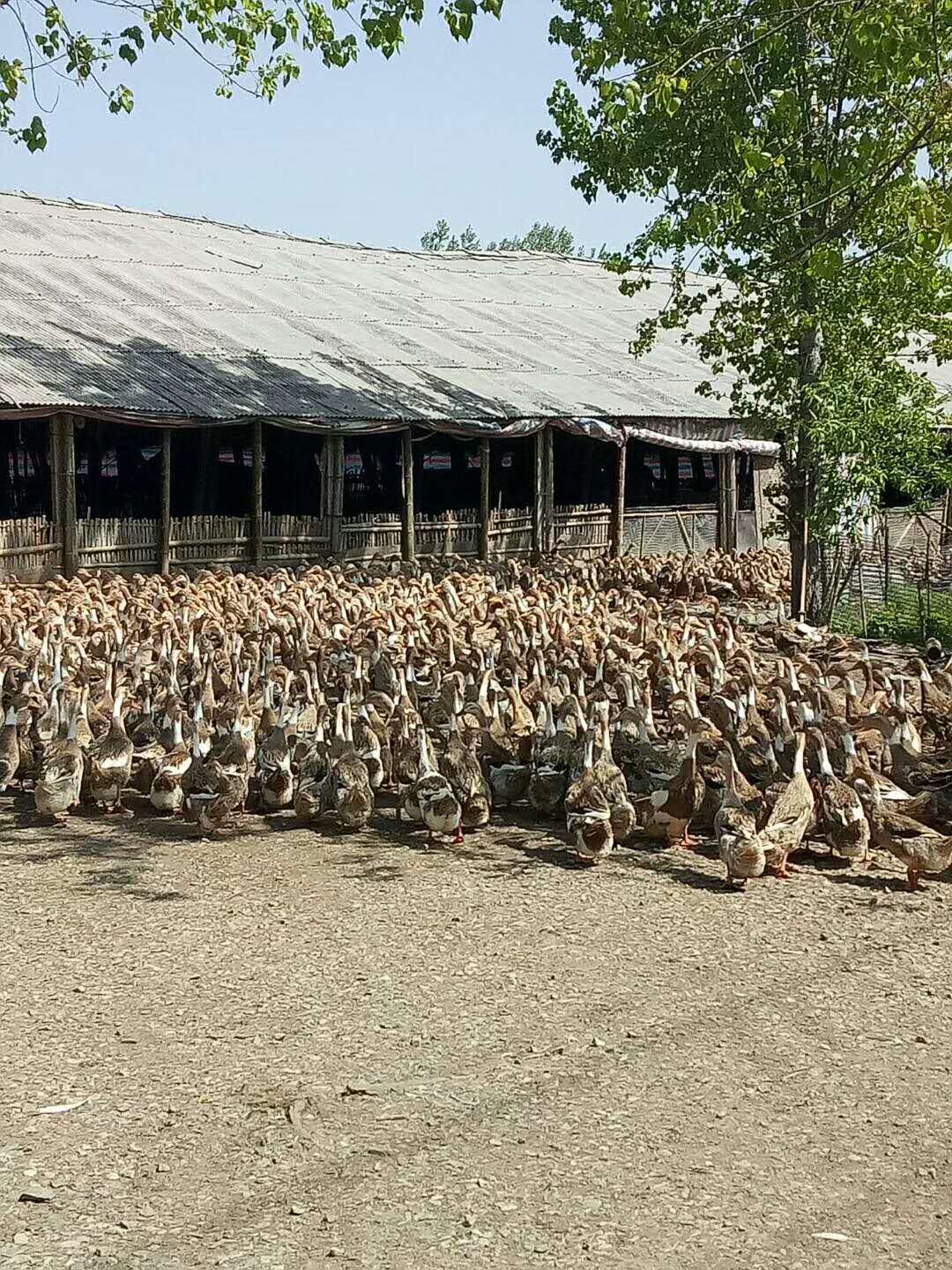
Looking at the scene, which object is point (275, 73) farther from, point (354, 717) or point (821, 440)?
point (354, 717)

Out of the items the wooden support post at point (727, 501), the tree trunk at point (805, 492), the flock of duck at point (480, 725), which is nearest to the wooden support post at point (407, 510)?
the tree trunk at point (805, 492)

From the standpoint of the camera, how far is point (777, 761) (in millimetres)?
9203

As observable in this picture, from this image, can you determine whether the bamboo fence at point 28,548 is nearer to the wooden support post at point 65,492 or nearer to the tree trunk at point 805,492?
the wooden support post at point 65,492

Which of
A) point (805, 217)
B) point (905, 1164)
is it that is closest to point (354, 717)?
point (905, 1164)

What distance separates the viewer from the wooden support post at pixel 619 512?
2517 centimetres

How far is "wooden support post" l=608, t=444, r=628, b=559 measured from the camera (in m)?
25.2

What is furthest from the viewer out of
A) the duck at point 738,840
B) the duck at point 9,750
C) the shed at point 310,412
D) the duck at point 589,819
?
the shed at point 310,412

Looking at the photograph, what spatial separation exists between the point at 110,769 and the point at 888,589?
11779 millimetres

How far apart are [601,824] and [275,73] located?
Answer: 10.3m

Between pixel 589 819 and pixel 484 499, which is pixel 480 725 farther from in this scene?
pixel 484 499

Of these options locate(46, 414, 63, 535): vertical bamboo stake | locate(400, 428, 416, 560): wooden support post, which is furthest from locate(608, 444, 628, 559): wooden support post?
locate(46, 414, 63, 535): vertical bamboo stake

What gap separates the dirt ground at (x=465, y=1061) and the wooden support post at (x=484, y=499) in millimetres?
15597

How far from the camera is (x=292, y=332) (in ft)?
81.9

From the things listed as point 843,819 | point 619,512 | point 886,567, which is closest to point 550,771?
point 843,819
